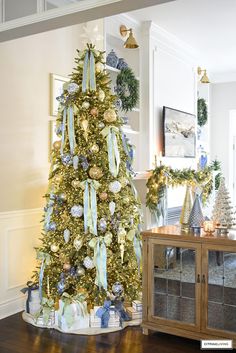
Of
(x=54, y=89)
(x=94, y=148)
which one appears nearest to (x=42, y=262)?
(x=94, y=148)

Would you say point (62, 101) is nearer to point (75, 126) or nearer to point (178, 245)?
point (75, 126)

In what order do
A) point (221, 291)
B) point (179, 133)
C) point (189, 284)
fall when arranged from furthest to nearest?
point (179, 133), point (189, 284), point (221, 291)

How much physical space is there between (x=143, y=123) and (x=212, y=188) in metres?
2.35

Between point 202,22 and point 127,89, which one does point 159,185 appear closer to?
point 127,89

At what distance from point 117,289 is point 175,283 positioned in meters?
0.59

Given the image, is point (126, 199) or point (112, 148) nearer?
point (112, 148)

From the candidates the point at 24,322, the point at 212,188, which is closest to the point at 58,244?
the point at 24,322

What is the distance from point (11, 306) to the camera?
383cm

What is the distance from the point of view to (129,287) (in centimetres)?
364

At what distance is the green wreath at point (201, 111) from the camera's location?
7516mm

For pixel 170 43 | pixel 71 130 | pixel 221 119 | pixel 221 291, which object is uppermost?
pixel 170 43

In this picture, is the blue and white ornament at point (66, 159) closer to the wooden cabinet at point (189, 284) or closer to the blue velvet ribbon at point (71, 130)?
the blue velvet ribbon at point (71, 130)

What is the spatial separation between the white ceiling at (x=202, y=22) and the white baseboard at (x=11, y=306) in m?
3.48

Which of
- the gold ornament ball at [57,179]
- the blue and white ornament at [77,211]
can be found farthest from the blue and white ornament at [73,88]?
the blue and white ornament at [77,211]
